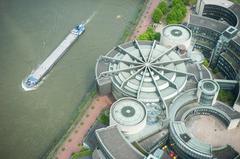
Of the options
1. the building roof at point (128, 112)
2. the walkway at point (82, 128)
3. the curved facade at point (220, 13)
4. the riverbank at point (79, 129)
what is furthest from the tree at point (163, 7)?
the building roof at point (128, 112)

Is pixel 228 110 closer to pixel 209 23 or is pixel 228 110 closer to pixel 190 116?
pixel 190 116

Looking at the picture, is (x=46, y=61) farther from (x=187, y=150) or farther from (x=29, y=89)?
(x=187, y=150)

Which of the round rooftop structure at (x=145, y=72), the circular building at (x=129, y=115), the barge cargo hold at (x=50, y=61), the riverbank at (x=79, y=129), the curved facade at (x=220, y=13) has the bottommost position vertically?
the riverbank at (x=79, y=129)

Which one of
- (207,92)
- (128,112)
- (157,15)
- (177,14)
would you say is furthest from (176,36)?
(128,112)

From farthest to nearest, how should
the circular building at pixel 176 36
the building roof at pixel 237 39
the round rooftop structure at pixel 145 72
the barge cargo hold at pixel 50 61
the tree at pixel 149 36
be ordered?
1. the tree at pixel 149 36
2. the barge cargo hold at pixel 50 61
3. the circular building at pixel 176 36
4. the building roof at pixel 237 39
5. the round rooftop structure at pixel 145 72

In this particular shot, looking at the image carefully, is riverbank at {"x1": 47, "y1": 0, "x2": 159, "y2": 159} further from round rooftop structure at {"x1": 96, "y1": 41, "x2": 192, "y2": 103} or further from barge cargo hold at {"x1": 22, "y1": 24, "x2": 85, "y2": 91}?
barge cargo hold at {"x1": 22, "y1": 24, "x2": 85, "y2": 91}

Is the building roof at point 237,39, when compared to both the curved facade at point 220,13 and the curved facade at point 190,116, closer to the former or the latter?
the curved facade at point 220,13

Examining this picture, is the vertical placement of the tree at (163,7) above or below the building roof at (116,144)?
above
